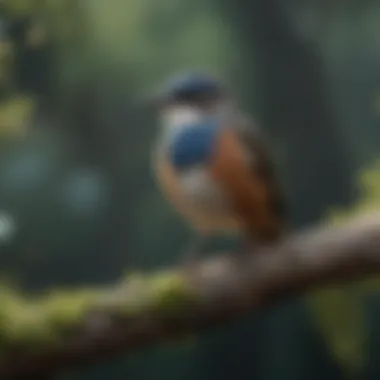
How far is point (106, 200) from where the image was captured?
1.58 m

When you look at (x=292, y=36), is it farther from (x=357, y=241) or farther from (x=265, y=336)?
(x=265, y=336)

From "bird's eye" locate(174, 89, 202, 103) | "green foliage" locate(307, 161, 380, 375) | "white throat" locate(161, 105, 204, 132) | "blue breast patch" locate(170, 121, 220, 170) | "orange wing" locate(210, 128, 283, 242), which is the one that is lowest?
"green foliage" locate(307, 161, 380, 375)

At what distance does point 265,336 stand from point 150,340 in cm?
16

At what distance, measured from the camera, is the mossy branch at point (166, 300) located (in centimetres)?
152

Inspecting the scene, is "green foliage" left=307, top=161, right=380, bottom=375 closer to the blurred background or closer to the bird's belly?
the blurred background

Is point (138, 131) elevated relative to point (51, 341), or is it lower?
elevated

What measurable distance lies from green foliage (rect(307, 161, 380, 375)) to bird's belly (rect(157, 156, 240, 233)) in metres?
0.16

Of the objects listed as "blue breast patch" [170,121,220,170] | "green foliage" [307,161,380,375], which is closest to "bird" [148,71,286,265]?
"blue breast patch" [170,121,220,170]

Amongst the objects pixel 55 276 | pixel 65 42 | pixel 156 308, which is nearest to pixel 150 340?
pixel 156 308

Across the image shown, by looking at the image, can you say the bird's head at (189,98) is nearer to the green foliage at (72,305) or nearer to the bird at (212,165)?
the bird at (212,165)

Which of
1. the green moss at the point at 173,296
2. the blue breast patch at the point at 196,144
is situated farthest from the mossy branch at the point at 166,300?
the blue breast patch at the point at 196,144

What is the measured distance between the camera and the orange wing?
148 cm

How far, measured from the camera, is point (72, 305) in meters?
1.55

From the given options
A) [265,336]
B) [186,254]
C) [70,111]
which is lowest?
[265,336]
